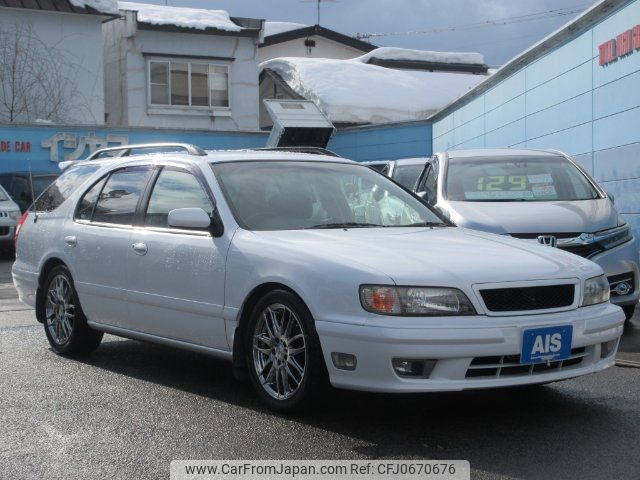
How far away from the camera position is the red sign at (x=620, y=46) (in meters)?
12.1

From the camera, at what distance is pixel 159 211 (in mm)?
6543

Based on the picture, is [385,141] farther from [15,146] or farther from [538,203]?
[538,203]

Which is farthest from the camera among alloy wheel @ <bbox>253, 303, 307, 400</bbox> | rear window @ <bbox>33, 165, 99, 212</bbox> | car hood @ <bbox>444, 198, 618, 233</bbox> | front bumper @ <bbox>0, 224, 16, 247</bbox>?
front bumper @ <bbox>0, 224, 16, 247</bbox>

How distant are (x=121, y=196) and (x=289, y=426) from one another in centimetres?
261

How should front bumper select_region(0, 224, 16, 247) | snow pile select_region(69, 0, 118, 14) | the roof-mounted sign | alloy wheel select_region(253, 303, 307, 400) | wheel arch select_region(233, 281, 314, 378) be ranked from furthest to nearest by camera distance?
snow pile select_region(69, 0, 118, 14), the roof-mounted sign, front bumper select_region(0, 224, 16, 247), wheel arch select_region(233, 281, 314, 378), alloy wheel select_region(253, 303, 307, 400)

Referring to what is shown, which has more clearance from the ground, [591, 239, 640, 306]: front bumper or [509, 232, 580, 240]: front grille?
[509, 232, 580, 240]: front grille

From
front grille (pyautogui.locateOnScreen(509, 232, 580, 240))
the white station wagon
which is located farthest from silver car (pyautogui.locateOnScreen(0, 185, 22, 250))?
front grille (pyautogui.locateOnScreen(509, 232, 580, 240))

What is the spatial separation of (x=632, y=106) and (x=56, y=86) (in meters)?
21.8

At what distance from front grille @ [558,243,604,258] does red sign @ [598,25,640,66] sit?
4.57 meters

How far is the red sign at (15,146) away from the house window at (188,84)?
796 cm

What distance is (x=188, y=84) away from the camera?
33.1 metres

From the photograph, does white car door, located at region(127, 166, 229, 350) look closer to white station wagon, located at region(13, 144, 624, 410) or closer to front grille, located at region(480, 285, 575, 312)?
white station wagon, located at region(13, 144, 624, 410)

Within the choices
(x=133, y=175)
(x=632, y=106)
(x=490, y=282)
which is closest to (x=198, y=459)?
(x=490, y=282)

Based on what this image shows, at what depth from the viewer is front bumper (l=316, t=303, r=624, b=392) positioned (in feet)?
15.6
